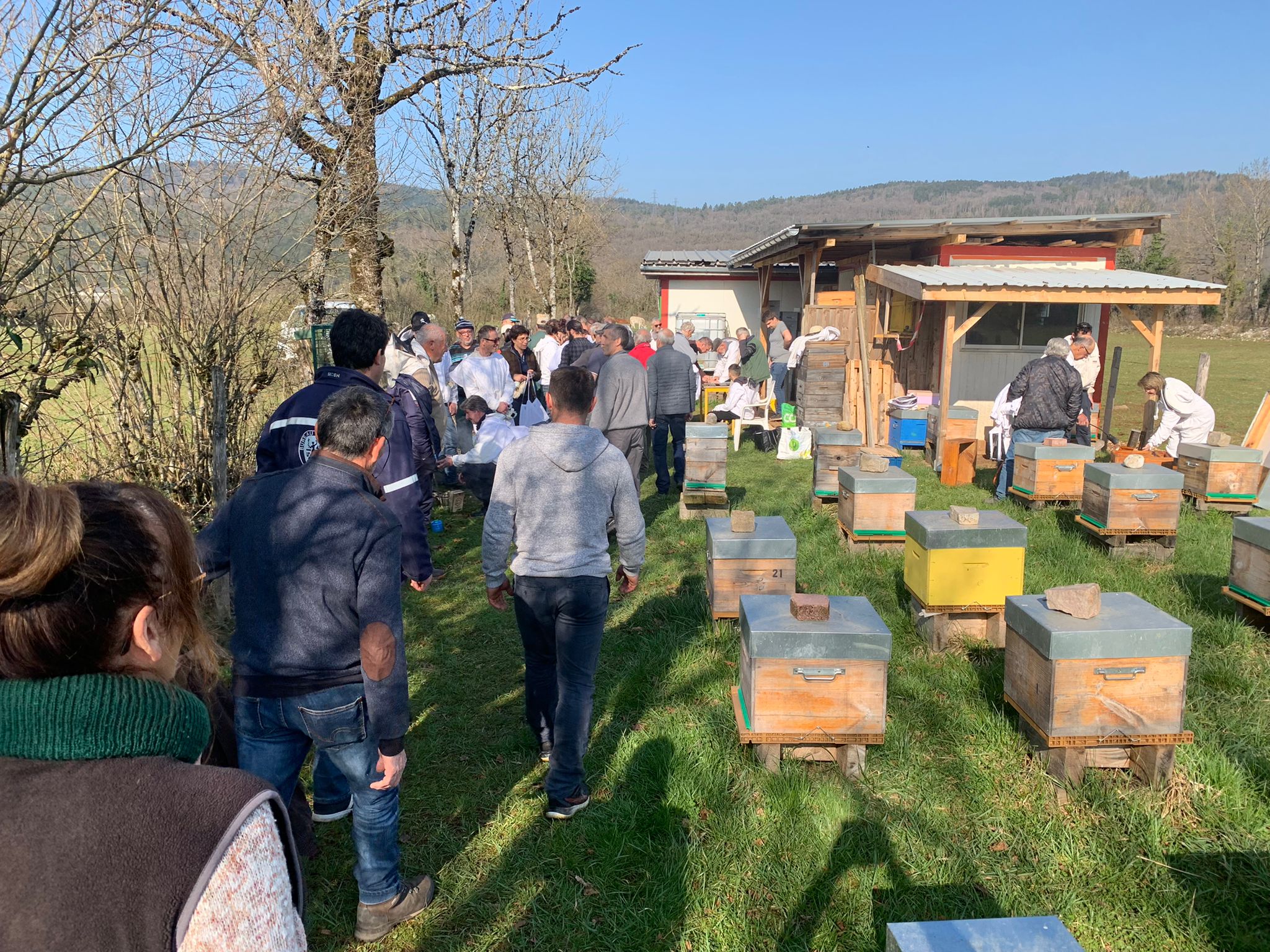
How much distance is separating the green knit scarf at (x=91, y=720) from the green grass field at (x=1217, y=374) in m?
13.3

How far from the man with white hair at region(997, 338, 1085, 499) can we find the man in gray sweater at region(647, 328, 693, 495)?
12.4 ft

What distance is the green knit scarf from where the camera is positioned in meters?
1.12

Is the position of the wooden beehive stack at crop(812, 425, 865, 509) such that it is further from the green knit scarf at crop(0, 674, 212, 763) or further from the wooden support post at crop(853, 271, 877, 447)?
the green knit scarf at crop(0, 674, 212, 763)

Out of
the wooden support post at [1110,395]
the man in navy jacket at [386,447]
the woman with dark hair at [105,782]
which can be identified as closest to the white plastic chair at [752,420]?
the wooden support post at [1110,395]

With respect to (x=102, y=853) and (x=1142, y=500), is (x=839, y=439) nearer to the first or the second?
(x=1142, y=500)

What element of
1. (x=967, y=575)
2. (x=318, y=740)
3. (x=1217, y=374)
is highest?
(x=318, y=740)

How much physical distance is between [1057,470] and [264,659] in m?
7.93

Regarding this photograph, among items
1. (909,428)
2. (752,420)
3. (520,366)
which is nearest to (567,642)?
(520,366)

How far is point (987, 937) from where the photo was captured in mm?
2055

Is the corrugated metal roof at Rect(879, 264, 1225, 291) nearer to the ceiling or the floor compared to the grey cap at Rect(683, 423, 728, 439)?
nearer to the ceiling

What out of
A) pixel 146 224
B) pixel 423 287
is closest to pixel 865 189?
pixel 423 287

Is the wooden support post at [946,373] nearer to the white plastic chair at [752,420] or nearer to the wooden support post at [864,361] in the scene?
the wooden support post at [864,361]

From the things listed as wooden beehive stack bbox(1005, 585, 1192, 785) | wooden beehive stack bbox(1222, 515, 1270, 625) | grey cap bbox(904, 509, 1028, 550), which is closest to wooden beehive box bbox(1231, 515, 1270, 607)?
wooden beehive stack bbox(1222, 515, 1270, 625)

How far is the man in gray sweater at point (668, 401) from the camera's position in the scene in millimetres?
10172
